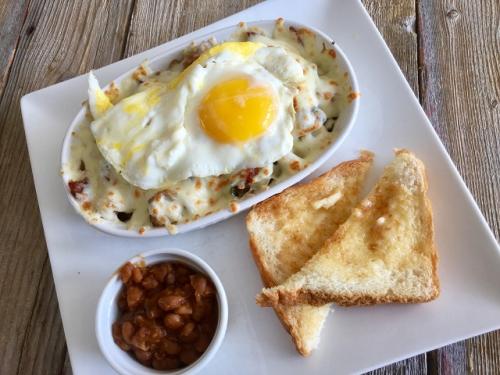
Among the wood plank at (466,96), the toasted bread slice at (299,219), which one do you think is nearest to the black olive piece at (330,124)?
the toasted bread slice at (299,219)

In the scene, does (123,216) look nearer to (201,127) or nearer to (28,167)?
(201,127)

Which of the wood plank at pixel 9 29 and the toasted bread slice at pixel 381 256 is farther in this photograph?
the wood plank at pixel 9 29

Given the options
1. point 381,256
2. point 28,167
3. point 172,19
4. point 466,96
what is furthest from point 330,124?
point 28,167

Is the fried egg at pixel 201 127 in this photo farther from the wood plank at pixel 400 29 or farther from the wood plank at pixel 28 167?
the wood plank at pixel 400 29

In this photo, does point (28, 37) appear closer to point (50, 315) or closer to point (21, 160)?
point (21, 160)

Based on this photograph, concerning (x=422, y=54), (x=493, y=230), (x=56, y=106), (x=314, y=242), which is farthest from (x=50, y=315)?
(x=422, y=54)

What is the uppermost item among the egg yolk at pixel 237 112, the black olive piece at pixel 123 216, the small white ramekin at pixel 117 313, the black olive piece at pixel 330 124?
the egg yolk at pixel 237 112

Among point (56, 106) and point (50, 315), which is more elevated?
point (56, 106)
